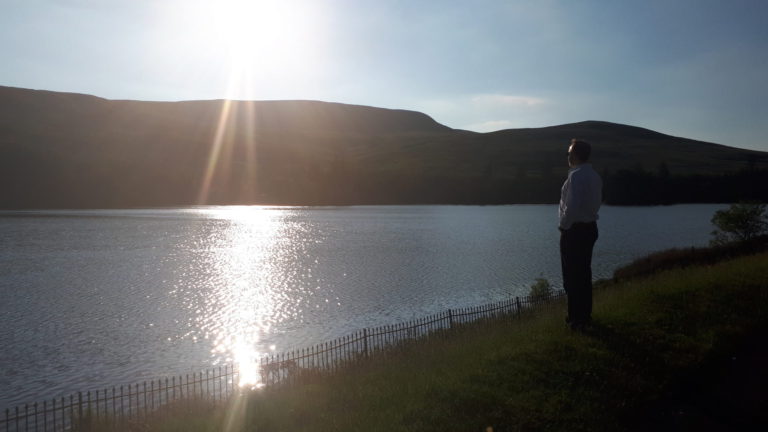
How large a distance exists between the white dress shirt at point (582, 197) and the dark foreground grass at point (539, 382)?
6.40 ft

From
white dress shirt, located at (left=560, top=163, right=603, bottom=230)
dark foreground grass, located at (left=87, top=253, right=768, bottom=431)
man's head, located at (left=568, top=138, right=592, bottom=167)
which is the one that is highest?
man's head, located at (left=568, top=138, right=592, bottom=167)

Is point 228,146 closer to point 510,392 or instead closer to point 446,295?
point 446,295

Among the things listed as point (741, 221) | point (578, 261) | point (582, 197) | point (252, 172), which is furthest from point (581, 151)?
point (252, 172)

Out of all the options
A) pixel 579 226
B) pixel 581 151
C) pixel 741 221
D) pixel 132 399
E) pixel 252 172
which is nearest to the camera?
pixel 579 226

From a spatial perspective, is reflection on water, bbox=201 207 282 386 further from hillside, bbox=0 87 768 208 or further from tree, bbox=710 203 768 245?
hillside, bbox=0 87 768 208

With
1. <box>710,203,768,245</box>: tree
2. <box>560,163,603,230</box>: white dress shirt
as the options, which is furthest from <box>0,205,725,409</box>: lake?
<box>560,163,603,230</box>: white dress shirt

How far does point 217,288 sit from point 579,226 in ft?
89.7

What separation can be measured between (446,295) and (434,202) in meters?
128

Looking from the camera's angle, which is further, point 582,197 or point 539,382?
point 582,197

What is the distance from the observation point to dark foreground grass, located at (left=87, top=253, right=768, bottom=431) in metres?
7.52

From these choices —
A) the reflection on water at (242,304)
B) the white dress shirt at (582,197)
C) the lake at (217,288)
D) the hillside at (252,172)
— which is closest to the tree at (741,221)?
the lake at (217,288)

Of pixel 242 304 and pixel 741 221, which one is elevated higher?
pixel 741 221

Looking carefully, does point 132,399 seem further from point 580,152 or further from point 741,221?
point 741,221

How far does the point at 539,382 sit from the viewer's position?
840cm
